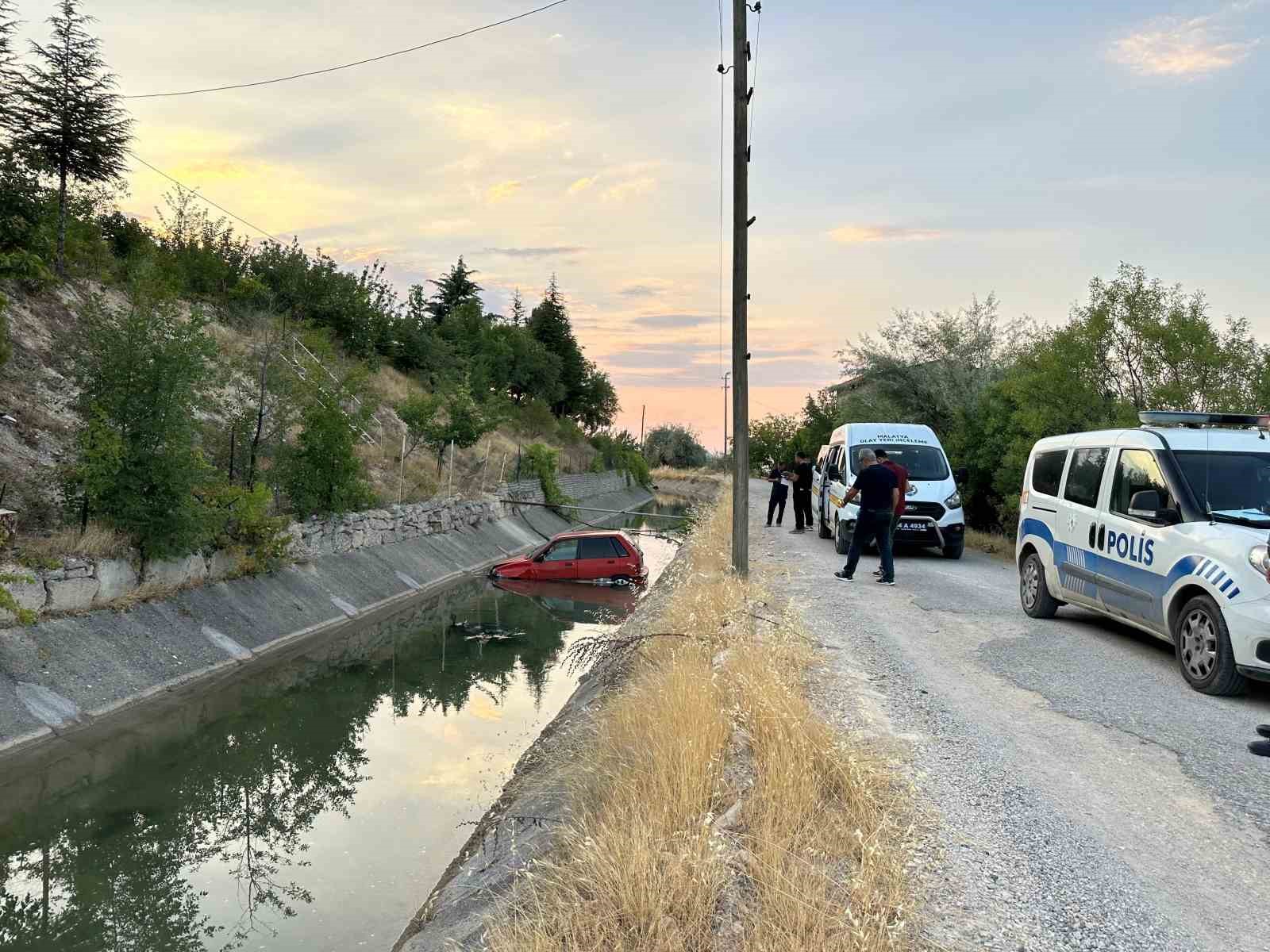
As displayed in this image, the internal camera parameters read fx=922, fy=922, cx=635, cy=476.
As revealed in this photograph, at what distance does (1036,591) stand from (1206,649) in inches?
132

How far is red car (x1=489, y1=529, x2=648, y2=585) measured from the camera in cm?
2588

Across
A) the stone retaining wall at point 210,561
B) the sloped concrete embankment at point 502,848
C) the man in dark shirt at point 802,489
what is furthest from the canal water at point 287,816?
the man in dark shirt at point 802,489

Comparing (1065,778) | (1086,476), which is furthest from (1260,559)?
(1086,476)

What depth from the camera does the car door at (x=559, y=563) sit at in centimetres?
2592

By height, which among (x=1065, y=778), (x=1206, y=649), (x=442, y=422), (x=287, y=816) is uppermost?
(x=442, y=422)

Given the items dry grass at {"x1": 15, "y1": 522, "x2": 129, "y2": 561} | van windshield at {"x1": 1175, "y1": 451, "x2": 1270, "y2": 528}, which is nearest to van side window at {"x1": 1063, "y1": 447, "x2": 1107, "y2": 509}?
van windshield at {"x1": 1175, "y1": 451, "x2": 1270, "y2": 528}

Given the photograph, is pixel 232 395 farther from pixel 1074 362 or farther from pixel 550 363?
pixel 550 363

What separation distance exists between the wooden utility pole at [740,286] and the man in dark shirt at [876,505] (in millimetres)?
1828

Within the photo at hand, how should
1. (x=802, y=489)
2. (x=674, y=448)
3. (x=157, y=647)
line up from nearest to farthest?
1. (x=157, y=647)
2. (x=802, y=489)
3. (x=674, y=448)

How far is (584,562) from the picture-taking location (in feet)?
84.9

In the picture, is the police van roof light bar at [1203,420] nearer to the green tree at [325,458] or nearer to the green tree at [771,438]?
the green tree at [325,458]

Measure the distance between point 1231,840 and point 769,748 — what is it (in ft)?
7.97

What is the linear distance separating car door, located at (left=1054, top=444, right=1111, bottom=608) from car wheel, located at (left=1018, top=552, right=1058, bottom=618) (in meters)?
0.46

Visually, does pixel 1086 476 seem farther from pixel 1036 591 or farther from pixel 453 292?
pixel 453 292
